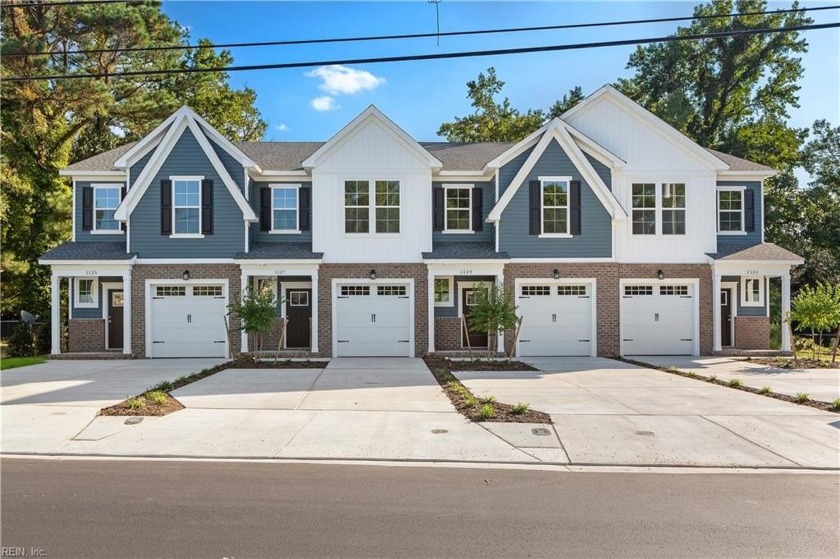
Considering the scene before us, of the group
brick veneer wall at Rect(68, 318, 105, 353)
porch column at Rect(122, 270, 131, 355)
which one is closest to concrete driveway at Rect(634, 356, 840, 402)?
porch column at Rect(122, 270, 131, 355)

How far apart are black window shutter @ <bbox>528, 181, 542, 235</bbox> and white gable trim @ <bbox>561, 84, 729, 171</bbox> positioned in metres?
3.28

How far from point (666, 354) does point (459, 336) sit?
722 centimetres

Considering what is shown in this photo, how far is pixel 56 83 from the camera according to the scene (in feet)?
86.6

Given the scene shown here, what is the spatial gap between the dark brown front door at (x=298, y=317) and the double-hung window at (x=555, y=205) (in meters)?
8.81

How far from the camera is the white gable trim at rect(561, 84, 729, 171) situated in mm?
20516

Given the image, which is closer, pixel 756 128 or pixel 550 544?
pixel 550 544

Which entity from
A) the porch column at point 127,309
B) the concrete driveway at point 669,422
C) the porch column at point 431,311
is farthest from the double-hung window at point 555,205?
the porch column at point 127,309

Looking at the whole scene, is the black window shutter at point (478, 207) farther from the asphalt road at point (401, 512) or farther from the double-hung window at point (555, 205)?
the asphalt road at point (401, 512)

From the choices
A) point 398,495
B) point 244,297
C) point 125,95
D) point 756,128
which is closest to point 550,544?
point 398,495

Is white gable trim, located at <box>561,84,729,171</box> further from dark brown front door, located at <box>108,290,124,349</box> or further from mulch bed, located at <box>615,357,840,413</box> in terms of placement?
dark brown front door, located at <box>108,290,124,349</box>

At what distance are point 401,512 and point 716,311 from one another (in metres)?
17.9

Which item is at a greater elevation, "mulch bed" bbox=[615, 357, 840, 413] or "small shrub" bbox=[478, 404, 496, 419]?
"small shrub" bbox=[478, 404, 496, 419]

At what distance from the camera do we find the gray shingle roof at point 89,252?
1908 cm

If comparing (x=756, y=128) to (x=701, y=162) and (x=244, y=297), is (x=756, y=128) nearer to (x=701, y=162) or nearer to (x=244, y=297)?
(x=701, y=162)
